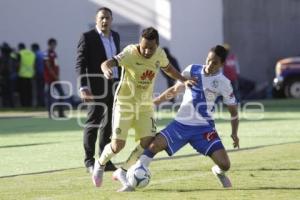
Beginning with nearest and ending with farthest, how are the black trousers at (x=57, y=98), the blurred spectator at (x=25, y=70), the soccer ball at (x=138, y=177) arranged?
1. the soccer ball at (x=138, y=177)
2. the black trousers at (x=57, y=98)
3. the blurred spectator at (x=25, y=70)

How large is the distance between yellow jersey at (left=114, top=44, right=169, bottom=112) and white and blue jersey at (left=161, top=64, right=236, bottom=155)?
381mm

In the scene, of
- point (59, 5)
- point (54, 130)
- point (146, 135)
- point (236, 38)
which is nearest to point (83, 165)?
point (146, 135)

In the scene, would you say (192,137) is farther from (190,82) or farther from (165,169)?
(165,169)

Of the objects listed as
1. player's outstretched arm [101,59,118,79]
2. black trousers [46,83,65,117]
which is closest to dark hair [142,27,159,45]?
player's outstretched arm [101,59,118,79]

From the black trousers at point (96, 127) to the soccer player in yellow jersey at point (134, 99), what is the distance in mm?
1436

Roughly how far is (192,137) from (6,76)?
21047mm

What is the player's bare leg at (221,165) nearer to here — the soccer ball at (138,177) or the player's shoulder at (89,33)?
the soccer ball at (138,177)

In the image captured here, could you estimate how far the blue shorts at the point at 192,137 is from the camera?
1182 cm

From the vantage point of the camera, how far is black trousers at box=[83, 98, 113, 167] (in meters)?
13.6

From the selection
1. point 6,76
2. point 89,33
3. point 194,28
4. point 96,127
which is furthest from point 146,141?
point 194,28

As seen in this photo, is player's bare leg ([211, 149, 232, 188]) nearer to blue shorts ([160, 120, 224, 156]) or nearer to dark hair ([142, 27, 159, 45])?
blue shorts ([160, 120, 224, 156])

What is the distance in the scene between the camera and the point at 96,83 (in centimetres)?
1373

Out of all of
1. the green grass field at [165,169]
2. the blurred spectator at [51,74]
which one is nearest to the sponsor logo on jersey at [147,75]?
the green grass field at [165,169]

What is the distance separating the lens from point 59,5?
3478cm
